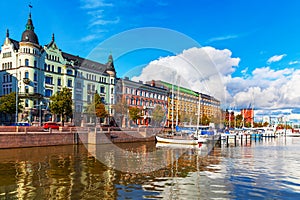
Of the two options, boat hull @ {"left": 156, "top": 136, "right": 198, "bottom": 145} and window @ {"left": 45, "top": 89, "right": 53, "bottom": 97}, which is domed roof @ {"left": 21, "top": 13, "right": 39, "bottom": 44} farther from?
boat hull @ {"left": 156, "top": 136, "right": 198, "bottom": 145}

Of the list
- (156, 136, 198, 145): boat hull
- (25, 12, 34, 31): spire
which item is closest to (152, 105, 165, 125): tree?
(156, 136, 198, 145): boat hull

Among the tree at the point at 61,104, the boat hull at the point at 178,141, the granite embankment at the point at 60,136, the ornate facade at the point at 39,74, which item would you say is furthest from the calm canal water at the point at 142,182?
the ornate facade at the point at 39,74

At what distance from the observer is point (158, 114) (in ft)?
269

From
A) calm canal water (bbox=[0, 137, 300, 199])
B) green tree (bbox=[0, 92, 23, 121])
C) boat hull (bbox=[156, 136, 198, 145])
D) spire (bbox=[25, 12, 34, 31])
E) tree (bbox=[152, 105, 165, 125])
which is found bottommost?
boat hull (bbox=[156, 136, 198, 145])

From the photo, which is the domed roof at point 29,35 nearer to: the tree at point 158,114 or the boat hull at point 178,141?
the tree at point 158,114

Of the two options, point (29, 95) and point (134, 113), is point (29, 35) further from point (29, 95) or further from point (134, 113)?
point (134, 113)

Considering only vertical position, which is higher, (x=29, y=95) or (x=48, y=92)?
(x=48, y=92)

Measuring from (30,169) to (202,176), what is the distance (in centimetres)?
1559

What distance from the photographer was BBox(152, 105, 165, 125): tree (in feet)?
265

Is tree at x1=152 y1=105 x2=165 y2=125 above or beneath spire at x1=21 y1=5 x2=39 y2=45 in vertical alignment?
beneath

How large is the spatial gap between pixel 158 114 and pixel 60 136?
35.9 metres

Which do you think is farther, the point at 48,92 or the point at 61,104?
the point at 48,92

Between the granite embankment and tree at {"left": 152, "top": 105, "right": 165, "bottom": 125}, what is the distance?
1322 cm

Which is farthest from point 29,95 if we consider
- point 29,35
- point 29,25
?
point 29,25
